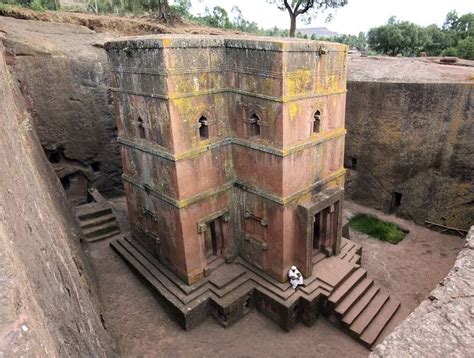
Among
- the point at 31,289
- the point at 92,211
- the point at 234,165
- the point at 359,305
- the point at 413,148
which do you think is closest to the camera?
the point at 31,289

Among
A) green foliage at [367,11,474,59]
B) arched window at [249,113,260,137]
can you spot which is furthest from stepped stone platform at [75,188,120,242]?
green foliage at [367,11,474,59]

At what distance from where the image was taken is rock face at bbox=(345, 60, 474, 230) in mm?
12688

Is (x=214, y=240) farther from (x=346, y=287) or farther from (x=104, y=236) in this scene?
(x=104, y=236)

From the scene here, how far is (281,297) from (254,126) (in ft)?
15.5

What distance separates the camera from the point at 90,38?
1636 cm

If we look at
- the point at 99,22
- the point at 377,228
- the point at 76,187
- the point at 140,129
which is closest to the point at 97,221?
the point at 76,187

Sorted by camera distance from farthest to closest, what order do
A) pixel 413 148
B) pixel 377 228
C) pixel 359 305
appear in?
pixel 377 228 → pixel 413 148 → pixel 359 305

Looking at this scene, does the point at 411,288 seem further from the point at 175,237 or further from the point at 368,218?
the point at 175,237

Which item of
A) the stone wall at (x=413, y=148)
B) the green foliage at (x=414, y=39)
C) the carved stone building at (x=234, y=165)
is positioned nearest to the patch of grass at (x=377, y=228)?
the stone wall at (x=413, y=148)

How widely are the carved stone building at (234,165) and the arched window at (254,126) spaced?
3cm

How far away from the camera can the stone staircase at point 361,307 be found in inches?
355

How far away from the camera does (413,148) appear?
13.7m

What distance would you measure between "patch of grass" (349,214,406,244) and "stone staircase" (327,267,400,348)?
11.9 ft

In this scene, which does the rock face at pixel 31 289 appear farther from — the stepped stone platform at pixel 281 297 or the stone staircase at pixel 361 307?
the stone staircase at pixel 361 307
